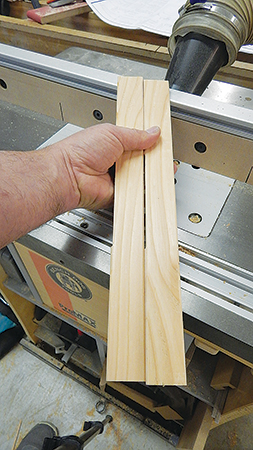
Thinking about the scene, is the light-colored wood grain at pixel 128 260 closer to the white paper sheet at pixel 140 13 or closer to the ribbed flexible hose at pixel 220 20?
the ribbed flexible hose at pixel 220 20

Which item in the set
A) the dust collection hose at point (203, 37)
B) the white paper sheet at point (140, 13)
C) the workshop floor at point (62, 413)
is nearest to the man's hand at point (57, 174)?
the dust collection hose at point (203, 37)

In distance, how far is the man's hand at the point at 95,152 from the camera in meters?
0.55

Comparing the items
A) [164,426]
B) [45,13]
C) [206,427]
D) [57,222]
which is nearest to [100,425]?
[164,426]

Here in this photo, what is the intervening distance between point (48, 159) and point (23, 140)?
35 centimetres

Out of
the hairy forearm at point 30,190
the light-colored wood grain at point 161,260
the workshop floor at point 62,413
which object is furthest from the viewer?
the workshop floor at point 62,413

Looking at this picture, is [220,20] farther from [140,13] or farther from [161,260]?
[140,13]

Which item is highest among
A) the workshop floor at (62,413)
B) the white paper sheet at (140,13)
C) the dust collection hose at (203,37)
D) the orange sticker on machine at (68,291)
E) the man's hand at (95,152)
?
the white paper sheet at (140,13)

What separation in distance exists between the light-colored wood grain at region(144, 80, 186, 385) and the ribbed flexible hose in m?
0.14

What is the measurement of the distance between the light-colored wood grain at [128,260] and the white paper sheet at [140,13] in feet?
2.39

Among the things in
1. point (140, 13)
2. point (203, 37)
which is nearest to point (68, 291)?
point (203, 37)

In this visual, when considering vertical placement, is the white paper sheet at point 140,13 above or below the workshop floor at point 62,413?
above

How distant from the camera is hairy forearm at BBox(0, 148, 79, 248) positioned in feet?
1.70

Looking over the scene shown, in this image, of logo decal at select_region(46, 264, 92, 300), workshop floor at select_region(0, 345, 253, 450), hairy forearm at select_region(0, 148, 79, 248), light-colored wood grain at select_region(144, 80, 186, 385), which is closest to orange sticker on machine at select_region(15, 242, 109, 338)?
logo decal at select_region(46, 264, 92, 300)

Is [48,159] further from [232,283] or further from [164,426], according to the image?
[164,426]
